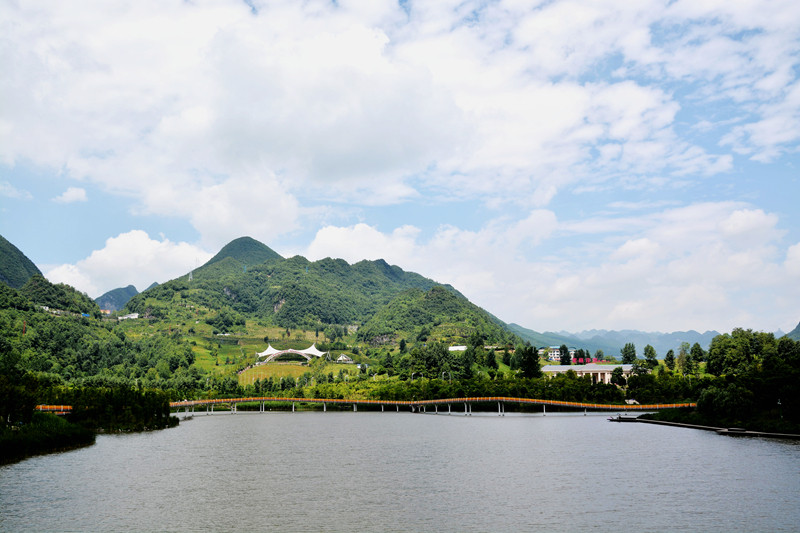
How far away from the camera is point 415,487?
63.7m

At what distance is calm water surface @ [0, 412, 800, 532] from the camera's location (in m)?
48.4

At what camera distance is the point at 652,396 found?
19475cm

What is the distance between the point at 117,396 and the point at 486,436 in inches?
3175

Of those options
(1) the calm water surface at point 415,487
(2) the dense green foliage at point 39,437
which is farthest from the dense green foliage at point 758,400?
(2) the dense green foliage at point 39,437

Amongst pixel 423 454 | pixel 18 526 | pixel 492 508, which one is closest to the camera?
pixel 18 526

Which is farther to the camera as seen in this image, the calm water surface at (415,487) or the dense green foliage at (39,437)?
the dense green foliage at (39,437)

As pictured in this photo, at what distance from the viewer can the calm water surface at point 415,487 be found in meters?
48.4

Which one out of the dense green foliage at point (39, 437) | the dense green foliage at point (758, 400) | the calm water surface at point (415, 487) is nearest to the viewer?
the calm water surface at point (415, 487)

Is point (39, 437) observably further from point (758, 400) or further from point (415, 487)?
point (758, 400)

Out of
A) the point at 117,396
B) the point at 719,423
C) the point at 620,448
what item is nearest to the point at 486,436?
the point at 620,448

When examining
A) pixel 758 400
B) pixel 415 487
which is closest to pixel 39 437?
pixel 415 487

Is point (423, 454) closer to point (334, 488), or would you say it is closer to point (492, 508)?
point (334, 488)

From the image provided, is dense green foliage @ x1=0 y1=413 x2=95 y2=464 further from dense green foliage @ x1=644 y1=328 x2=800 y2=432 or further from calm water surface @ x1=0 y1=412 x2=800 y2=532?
dense green foliage @ x1=644 y1=328 x2=800 y2=432

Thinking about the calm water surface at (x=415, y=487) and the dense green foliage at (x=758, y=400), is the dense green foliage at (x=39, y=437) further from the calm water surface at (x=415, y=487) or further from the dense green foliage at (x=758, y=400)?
the dense green foliage at (x=758, y=400)
